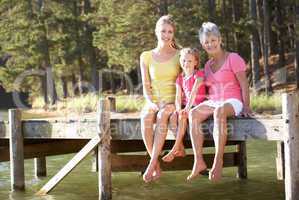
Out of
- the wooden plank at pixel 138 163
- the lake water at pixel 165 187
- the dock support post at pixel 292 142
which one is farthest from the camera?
the wooden plank at pixel 138 163

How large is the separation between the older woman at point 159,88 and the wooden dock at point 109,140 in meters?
0.30

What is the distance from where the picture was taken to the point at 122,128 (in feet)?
26.6

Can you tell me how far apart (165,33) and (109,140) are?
5.61 ft

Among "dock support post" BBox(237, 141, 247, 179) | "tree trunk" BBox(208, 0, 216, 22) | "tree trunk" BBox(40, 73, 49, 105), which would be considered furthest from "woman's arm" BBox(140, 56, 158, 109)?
"tree trunk" BBox(40, 73, 49, 105)

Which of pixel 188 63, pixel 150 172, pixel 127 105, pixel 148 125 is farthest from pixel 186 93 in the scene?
pixel 127 105

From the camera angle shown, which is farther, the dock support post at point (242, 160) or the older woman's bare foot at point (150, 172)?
the dock support post at point (242, 160)

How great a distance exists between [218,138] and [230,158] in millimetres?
4119

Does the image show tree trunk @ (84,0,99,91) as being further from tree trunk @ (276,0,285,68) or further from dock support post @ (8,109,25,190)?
dock support post @ (8,109,25,190)

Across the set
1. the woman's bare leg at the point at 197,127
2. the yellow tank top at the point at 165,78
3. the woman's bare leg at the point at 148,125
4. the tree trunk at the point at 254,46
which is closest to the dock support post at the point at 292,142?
the woman's bare leg at the point at 197,127

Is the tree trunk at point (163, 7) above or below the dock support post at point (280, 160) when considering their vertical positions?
→ above

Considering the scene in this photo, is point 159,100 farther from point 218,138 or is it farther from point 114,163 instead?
point 114,163

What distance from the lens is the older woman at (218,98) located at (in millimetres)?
6922

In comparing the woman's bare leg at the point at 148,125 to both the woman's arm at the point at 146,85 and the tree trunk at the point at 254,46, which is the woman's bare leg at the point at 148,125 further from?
the tree trunk at the point at 254,46

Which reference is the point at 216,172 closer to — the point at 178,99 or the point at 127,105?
the point at 178,99
